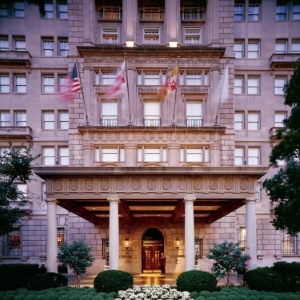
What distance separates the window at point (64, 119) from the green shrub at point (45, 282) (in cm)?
1665

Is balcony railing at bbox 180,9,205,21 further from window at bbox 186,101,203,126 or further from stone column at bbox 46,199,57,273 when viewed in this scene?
stone column at bbox 46,199,57,273

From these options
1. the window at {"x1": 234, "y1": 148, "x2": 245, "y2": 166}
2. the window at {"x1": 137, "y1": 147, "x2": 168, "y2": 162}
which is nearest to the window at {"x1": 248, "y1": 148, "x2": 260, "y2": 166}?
the window at {"x1": 234, "y1": 148, "x2": 245, "y2": 166}

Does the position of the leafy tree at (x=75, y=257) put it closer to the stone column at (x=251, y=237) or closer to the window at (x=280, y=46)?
the stone column at (x=251, y=237)

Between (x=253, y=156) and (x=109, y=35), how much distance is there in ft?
59.3

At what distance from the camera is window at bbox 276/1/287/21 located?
3123 cm

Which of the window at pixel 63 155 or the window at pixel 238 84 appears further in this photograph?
the window at pixel 238 84

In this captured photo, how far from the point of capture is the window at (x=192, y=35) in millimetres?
30328

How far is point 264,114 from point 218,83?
5.92 metres

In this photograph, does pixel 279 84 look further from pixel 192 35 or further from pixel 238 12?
pixel 192 35

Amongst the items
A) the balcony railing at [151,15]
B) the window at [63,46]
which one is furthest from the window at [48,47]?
the balcony railing at [151,15]

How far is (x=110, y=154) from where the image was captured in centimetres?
2831

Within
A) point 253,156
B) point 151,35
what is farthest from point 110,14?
point 253,156

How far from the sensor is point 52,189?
17.9 metres

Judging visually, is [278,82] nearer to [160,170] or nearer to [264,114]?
[264,114]
